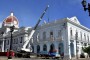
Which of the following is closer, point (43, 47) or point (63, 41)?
point (63, 41)

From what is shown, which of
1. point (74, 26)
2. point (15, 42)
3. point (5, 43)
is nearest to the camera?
point (74, 26)

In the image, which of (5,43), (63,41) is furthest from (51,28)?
(5,43)

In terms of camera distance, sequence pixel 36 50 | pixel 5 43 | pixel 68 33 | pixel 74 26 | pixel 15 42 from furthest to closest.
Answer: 1. pixel 5 43
2. pixel 15 42
3. pixel 36 50
4. pixel 74 26
5. pixel 68 33

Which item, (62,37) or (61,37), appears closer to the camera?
(62,37)

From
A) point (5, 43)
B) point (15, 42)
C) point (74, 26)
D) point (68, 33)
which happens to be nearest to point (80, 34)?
point (74, 26)

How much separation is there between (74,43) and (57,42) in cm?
462

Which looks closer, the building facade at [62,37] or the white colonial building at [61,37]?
the building facade at [62,37]

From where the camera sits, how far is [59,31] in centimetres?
5106

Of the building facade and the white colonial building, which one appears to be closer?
Result: the building facade

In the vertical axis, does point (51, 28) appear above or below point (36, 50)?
above

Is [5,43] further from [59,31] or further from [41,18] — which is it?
[59,31]

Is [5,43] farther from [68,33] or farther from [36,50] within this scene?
[68,33]

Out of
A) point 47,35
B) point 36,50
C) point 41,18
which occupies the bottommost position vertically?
point 36,50

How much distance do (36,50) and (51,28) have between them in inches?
371
